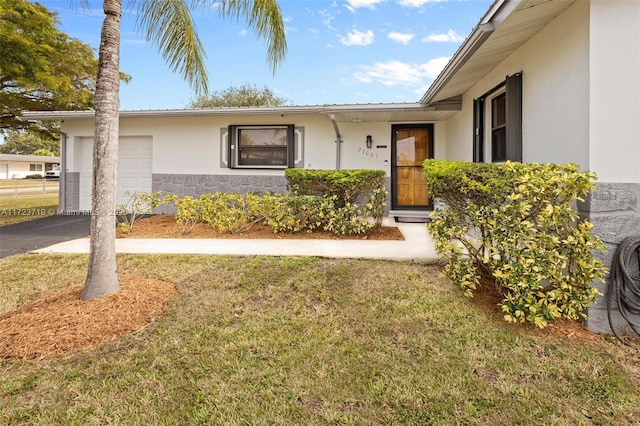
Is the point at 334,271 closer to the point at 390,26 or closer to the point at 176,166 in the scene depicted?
the point at 176,166

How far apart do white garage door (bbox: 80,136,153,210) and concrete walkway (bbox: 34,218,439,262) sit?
→ 373 centimetres

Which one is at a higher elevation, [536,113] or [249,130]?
[249,130]

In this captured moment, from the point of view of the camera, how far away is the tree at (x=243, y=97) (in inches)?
803

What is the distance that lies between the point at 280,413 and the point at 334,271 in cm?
225

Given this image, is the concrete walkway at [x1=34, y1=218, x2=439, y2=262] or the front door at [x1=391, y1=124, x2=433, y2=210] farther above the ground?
the front door at [x1=391, y1=124, x2=433, y2=210]

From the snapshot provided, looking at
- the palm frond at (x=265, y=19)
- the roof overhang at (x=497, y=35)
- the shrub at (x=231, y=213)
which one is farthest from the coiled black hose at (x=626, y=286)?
the shrub at (x=231, y=213)

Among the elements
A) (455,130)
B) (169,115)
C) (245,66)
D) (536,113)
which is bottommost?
(536,113)

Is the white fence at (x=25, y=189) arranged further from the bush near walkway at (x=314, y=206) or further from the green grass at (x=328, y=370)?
the green grass at (x=328, y=370)

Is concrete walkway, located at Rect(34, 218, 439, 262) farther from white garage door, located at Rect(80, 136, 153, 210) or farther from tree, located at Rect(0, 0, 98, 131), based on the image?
tree, located at Rect(0, 0, 98, 131)

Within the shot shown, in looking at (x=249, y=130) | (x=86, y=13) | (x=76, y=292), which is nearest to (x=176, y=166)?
(x=249, y=130)

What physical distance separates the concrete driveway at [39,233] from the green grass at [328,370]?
2.71m

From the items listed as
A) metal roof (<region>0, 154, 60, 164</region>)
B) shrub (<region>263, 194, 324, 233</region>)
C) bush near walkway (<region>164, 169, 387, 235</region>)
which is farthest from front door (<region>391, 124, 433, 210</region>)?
metal roof (<region>0, 154, 60, 164</region>)

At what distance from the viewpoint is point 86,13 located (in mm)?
4223

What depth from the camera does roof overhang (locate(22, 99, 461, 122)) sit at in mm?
7188
